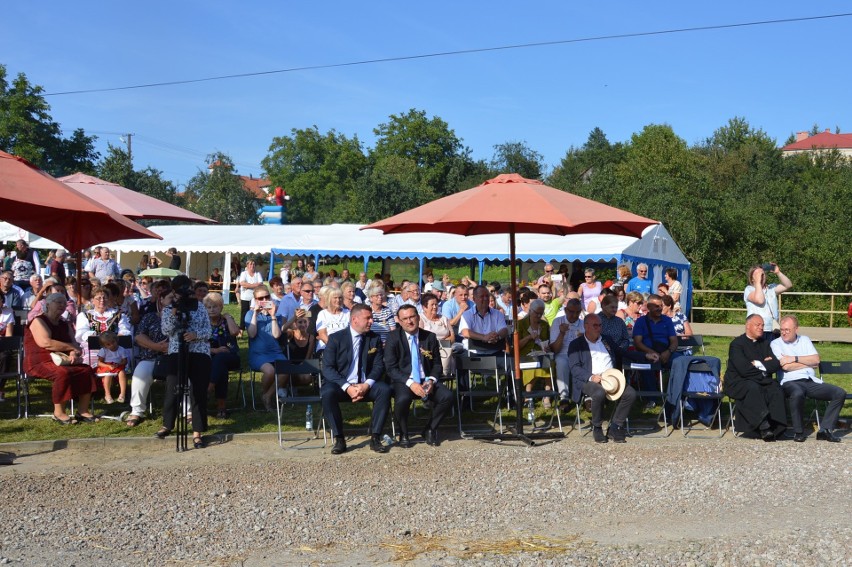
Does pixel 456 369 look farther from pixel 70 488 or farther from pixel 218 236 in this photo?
pixel 218 236

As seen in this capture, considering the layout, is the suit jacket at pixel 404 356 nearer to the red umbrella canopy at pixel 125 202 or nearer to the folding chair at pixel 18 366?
the folding chair at pixel 18 366

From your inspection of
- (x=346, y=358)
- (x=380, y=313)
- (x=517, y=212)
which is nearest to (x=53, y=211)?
(x=346, y=358)

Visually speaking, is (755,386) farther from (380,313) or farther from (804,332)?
(804,332)

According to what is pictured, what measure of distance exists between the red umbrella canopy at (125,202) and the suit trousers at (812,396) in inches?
307

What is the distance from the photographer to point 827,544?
209 inches

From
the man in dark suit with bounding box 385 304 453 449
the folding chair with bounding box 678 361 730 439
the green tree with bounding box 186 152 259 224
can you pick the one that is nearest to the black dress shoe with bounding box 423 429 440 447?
the man in dark suit with bounding box 385 304 453 449

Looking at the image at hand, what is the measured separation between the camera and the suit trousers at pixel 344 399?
820cm

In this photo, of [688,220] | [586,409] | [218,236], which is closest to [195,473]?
[586,409]

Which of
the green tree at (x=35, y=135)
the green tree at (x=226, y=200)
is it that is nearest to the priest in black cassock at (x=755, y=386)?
the green tree at (x=35, y=135)

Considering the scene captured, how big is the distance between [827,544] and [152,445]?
576 cm

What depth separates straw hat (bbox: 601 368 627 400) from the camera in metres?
9.07

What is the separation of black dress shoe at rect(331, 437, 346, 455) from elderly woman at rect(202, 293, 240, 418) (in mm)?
1905

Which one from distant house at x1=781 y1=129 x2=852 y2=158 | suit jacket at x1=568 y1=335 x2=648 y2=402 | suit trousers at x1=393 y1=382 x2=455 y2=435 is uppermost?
distant house at x1=781 y1=129 x2=852 y2=158

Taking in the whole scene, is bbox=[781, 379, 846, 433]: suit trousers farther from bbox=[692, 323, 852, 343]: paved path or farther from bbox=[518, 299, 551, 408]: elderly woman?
bbox=[692, 323, 852, 343]: paved path
